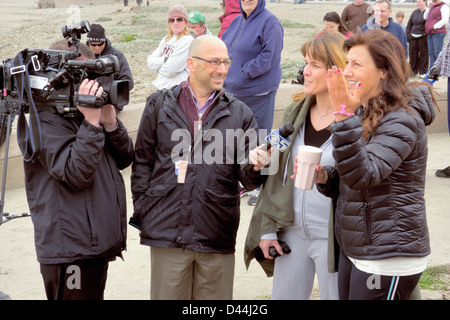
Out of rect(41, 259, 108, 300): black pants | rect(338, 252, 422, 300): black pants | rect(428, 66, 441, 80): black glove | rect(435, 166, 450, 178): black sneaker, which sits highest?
rect(428, 66, 441, 80): black glove

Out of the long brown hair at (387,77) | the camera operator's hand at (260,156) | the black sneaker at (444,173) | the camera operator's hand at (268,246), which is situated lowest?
the black sneaker at (444,173)

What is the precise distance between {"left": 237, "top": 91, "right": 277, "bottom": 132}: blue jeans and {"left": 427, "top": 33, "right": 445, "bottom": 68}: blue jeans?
7.96 metres

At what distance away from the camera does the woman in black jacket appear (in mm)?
2715

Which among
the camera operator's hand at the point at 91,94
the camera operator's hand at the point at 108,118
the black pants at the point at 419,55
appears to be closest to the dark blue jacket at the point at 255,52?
the camera operator's hand at the point at 108,118

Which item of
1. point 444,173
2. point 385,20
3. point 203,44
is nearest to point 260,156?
point 203,44

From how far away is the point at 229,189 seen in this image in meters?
3.53

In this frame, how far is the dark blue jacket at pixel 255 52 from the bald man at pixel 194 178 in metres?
2.55

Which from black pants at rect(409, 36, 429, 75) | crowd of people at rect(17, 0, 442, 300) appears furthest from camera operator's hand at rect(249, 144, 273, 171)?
black pants at rect(409, 36, 429, 75)

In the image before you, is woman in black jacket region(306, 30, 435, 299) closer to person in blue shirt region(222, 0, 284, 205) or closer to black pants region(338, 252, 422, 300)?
black pants region(338, 252, 422, 300)

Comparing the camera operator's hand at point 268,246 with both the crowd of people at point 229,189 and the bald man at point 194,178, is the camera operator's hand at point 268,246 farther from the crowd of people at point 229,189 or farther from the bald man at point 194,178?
the bald man at point 194,178

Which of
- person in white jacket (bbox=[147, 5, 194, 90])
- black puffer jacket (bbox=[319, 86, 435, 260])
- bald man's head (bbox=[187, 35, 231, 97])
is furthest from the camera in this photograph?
person in white jacket (bbox=[147, 5, 194, 90])

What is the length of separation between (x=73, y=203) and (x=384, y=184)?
4.99 ft

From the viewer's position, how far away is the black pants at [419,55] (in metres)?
13.9
